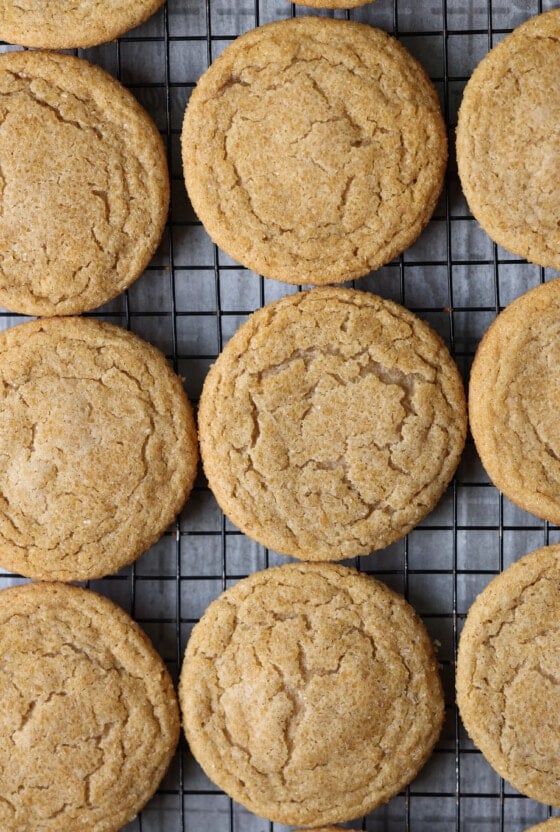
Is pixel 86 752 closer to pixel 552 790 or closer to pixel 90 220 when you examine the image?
pixel 552 790

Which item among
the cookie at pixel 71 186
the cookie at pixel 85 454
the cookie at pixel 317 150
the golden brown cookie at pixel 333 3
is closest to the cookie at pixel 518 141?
the cookie at pixel 317 150

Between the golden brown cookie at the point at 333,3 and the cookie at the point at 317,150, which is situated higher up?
the golden brown cookie at the point at 333,3

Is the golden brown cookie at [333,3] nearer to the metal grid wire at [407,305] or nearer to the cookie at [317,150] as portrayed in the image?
the cookie at [317,150]

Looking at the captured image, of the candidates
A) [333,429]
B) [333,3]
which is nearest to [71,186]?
[333,3]

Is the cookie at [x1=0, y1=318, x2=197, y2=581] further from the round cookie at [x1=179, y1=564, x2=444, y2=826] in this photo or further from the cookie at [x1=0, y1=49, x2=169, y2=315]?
the round cookie at [x1=179, y1=564, x2=444, y2=826]

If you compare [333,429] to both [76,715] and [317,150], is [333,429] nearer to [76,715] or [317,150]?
[317,150]

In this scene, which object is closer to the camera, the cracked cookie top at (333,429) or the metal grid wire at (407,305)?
the cracked cookie top at (333,429)

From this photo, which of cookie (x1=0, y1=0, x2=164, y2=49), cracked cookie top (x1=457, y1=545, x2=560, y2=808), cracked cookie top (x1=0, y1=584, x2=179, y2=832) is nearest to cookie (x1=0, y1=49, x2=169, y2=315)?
cookie (x1=0, y1=0, x2=164, y2=49)
